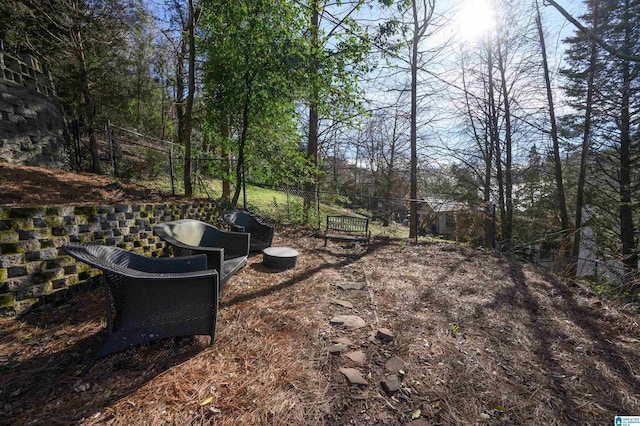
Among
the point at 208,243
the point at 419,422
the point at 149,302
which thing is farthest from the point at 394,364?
the point at 208,243

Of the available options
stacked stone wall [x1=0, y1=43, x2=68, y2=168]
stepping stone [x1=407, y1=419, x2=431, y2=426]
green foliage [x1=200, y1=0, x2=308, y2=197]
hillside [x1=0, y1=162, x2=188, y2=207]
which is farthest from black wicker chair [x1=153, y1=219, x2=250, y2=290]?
stacked stone wall [x1=0, y1=43, x2=68, y2=168]

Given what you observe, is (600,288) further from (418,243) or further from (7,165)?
(7,165)

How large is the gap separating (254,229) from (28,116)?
6.18m

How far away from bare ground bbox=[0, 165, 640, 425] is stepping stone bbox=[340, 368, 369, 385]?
0.16 feet

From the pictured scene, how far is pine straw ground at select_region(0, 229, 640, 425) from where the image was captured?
4.82 ft

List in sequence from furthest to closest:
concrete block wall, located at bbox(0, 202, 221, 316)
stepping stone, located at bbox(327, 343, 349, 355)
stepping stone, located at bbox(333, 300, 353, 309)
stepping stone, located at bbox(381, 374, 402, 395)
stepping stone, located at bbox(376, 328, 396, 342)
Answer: stepping stone, located at bbox(333, 300, 353, 309)
stepping stone, located at bbox(376, 328, 396, 342)
concrete block wall, located at bbox(0, 202, 221, 316)
stepping stone, located at bbox(327, 343, 349, 355)
stepping stone, located at bbox(381, 374, 402, 395)

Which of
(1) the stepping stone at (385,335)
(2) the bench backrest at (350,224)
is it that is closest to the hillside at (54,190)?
(2) the bench backrest at (350,224)

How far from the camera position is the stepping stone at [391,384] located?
1666 mm

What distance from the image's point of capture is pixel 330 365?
1887 mm

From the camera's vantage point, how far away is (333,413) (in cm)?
149

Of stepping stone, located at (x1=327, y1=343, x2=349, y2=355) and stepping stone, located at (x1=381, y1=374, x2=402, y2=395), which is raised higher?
stepping stone, located at (x1=327, y1=343, x2=349, y2=355)

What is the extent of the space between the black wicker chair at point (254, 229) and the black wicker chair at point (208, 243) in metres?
0.91

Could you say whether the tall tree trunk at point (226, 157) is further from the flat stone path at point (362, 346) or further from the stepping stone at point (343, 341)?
the stepping stone at point (343, 341)

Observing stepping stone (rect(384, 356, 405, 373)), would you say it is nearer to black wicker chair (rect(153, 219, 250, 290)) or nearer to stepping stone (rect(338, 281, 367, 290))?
stepping stone (rect(338, 281, 367, 290))
